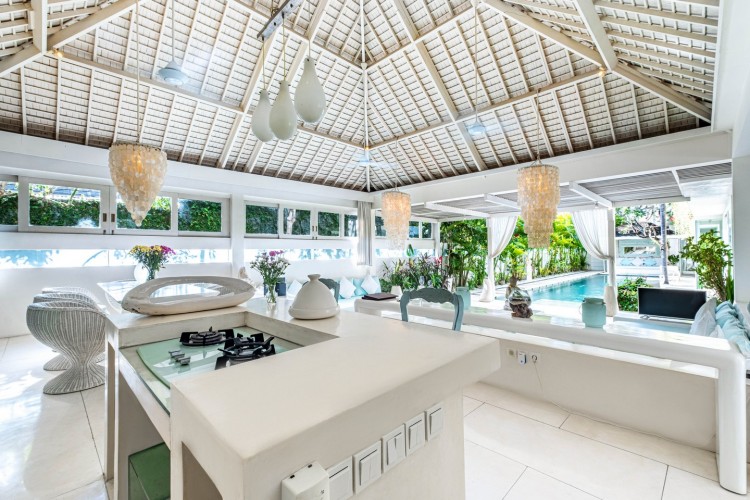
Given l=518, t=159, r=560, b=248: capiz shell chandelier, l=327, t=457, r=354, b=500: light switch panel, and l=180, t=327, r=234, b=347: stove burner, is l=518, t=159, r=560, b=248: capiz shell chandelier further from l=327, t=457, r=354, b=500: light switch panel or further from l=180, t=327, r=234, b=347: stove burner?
l=327, t=457, r=354, b=500: light switch panel

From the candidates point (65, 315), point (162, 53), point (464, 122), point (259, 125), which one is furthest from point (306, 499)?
point (464, 122)

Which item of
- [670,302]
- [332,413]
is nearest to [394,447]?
[332,413]

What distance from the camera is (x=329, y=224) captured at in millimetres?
8258

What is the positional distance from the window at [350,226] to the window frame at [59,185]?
4.79 metres

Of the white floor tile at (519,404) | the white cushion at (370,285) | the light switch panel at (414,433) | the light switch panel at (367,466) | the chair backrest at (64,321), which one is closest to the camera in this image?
the light switch panel at (367,466)

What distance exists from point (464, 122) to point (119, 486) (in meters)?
6.15

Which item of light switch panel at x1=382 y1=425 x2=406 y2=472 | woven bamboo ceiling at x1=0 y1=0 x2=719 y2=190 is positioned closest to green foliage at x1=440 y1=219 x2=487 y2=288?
woven bamboo ceiling at x1=0 y1=0 x2=719 y2=190

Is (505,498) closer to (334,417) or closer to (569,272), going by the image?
(334,417)

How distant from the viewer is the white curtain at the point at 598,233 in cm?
633

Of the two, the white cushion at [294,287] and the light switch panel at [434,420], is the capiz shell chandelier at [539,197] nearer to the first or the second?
the light switch panel at [434,420]

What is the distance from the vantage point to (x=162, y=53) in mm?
4402

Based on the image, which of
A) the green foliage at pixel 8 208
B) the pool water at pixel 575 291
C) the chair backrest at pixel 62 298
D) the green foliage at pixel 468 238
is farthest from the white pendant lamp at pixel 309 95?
the green foliage at pixel 468 238

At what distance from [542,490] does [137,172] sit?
12.9 feet

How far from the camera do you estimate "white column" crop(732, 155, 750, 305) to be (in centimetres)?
362
